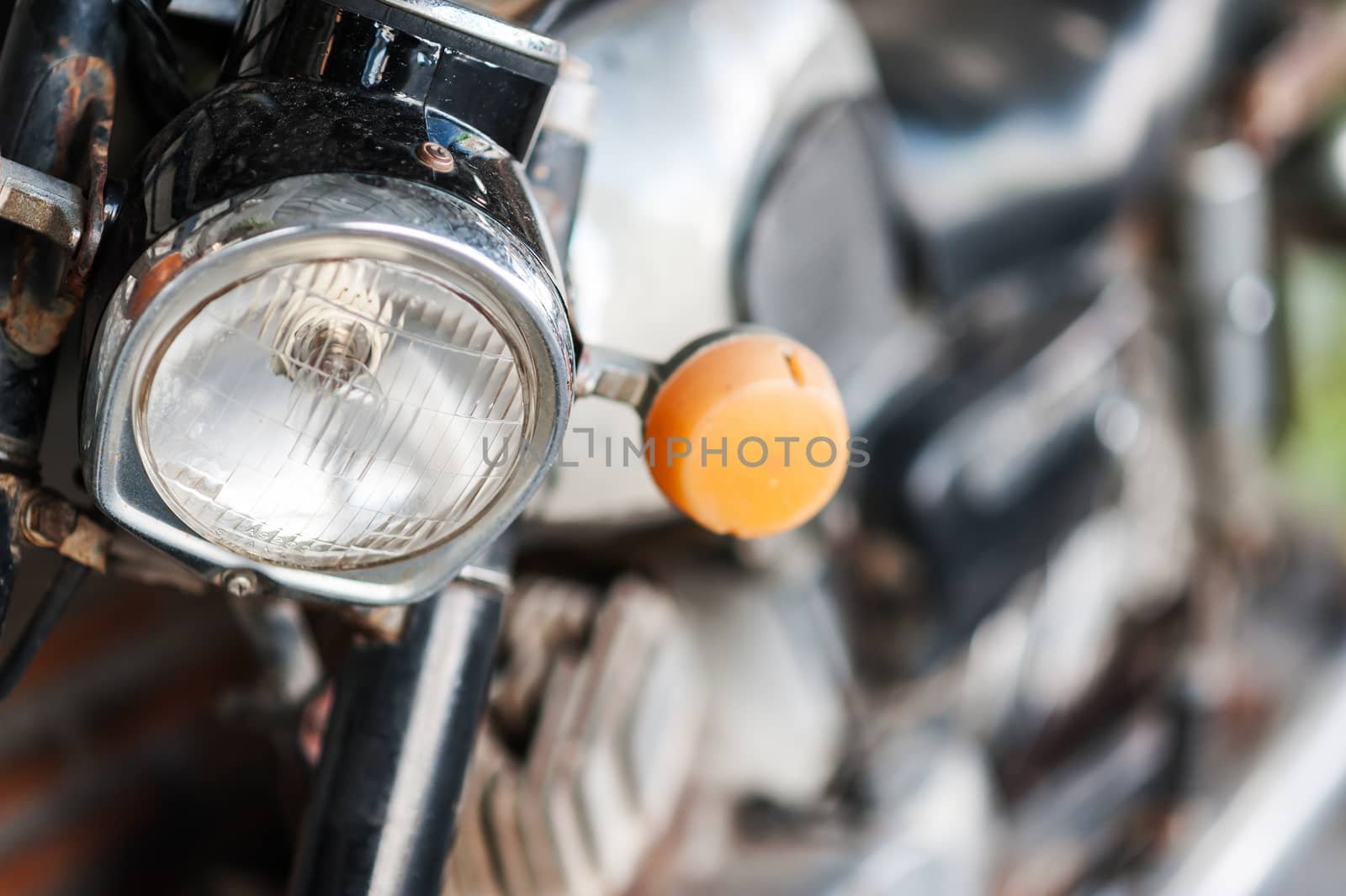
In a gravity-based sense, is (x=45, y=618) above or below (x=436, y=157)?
below

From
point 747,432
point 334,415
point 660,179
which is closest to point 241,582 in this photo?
point 334,415

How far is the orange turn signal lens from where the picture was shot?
0.40 meters

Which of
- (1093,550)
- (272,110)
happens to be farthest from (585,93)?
(1093,550)

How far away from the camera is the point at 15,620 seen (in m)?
0.54

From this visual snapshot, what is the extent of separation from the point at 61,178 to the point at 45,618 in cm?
16

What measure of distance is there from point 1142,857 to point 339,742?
86 cm

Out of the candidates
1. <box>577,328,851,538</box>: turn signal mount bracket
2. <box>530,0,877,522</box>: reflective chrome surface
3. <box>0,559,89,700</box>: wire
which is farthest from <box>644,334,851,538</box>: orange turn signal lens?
<box>0,559,89,700</box>: wire

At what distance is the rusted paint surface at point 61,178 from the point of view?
357 mm

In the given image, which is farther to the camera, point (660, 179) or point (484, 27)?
point (660, 179)

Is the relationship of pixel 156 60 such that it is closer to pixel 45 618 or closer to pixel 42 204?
pixel 42 204

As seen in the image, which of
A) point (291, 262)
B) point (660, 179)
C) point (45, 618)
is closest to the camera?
point (291, 262)

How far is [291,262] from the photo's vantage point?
30 centimetres

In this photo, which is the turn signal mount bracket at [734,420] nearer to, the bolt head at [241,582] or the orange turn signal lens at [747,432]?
the orange turn signal lens at [747,432]

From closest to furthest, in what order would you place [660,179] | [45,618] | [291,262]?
[291,262]
[45,618]
[660,179]
